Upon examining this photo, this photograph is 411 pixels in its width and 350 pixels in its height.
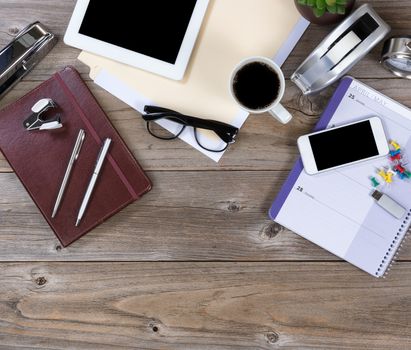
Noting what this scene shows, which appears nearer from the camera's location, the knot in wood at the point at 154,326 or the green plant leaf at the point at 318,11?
the green plant leaf at the point at 318,11

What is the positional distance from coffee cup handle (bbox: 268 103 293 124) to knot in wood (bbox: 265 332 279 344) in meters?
0.37

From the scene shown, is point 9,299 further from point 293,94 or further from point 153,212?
point 293,94

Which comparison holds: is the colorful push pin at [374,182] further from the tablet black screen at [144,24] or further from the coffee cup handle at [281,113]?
the tablet black screen at [144,24]

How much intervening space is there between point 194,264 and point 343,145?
0.33 meters

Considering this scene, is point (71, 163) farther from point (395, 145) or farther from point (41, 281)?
point (395, 145)

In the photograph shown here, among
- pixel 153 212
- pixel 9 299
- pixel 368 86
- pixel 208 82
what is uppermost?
pixel 368 86

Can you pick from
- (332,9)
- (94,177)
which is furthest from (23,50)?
(332,9)

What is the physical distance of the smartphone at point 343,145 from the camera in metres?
0.75

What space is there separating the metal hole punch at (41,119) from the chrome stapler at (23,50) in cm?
7

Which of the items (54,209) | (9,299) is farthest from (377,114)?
(9,299)

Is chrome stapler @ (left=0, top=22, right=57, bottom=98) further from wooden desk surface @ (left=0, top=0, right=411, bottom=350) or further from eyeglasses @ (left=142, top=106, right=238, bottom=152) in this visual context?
eyeglasses @ (left=142, top=106, right=238, bottom=152)

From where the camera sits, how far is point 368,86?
76 centimetres

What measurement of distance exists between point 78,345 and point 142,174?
1.10 feet

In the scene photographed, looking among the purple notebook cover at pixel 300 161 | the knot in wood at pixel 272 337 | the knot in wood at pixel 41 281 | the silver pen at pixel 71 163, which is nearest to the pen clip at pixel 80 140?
the silver pen at pixel 71 163
